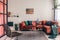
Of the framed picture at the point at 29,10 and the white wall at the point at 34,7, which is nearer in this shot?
the white wall at the point at 34,7

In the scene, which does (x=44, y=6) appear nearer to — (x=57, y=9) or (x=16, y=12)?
(x=57, y=9)

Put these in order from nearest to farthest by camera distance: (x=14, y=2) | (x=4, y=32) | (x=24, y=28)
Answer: (x=4, y=32) → (x=24, y=28) → (x=14, y=2)

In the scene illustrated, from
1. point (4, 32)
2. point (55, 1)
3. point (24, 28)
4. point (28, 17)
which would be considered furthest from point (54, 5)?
point (4, 32)

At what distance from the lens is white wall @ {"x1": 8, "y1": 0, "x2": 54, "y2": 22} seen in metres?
12.1

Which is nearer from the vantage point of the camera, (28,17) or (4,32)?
(4,32)

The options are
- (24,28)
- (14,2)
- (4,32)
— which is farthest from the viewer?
(14,2)

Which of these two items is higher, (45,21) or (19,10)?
(19,10)

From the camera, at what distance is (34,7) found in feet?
40.0

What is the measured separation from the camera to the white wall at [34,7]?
12055 mm

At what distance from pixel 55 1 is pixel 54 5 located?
36 centimetres

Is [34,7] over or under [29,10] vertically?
over

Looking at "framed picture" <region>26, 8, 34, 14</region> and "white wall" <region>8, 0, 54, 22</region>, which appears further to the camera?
"framed picture" <region>26, 8, 34, 14</region>

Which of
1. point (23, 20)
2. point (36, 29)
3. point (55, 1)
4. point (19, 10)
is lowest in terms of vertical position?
point (36, 29)

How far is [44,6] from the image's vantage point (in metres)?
12.1
